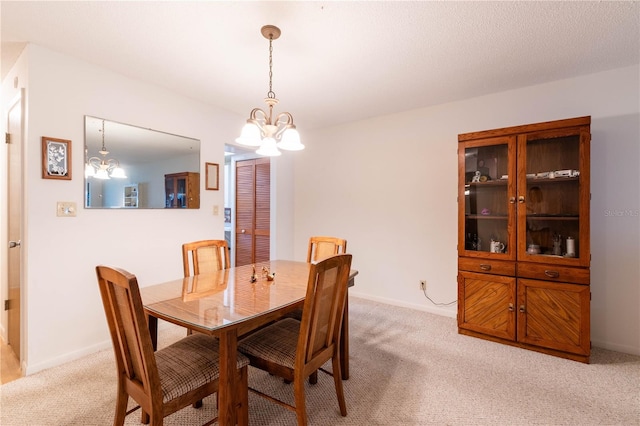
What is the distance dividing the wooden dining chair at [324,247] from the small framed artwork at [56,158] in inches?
79.5

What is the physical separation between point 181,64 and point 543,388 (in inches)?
140

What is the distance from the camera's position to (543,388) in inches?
79.1

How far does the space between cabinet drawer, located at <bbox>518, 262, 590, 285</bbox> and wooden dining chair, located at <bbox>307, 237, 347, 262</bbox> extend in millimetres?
1538

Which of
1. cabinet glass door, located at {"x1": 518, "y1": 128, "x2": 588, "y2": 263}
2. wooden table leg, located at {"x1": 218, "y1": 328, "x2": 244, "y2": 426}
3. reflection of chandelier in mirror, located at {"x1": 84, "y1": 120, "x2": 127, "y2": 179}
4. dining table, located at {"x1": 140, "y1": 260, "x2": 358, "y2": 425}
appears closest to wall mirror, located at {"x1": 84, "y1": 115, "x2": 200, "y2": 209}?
reflection of chandelier in mirror, located at {"x1": 84, "y1": 120, "x2": 127, "y2": 179}

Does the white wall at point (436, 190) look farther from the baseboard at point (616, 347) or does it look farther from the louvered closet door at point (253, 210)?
the louvered closet door at point (253, 210)

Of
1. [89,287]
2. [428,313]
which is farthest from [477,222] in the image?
[89,287]

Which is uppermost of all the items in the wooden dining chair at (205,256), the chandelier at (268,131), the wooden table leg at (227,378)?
the chandelier at (268,131)

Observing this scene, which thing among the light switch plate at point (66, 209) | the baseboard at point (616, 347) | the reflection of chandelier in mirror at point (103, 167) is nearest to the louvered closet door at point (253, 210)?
the reflection of chandelier in mirror at point (103, 167)

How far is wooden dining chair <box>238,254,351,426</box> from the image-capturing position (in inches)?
57.6

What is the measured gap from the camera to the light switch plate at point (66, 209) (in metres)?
2.27

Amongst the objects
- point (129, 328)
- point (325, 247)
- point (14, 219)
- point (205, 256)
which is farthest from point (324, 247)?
point (14, 219)

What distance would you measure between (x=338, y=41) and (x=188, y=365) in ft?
7.11

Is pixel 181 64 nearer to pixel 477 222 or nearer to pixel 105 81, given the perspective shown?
pixel 105 81

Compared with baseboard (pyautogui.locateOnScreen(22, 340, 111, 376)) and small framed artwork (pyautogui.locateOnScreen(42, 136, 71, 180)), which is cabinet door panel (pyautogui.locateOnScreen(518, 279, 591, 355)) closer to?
baseboard (pyautogui.locateOnScreen(22, 340, 111, 376))
